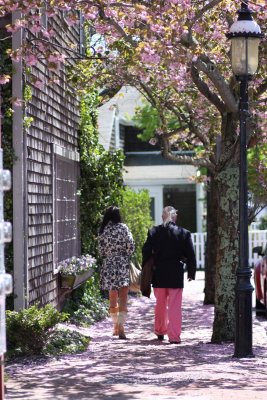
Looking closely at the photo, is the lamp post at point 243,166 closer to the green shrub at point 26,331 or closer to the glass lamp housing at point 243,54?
the glass lamp housing at point 243,54

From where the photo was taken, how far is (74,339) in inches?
516

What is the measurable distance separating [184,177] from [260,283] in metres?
17.8

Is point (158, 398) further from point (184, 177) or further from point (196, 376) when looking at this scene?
point (184, 177)

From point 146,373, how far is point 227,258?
3279 mm

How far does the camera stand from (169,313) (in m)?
14.0

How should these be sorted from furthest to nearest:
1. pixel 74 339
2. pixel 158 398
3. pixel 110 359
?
pixel 74 339 → pixel 110 359 → pixel 158 398

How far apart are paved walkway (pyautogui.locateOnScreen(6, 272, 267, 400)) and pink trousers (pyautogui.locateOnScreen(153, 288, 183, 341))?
19 cm

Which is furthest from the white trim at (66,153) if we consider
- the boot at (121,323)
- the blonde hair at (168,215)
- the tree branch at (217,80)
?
the tree branch at (217,80)

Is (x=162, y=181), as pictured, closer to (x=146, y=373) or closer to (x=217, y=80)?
(x=217, y=80)

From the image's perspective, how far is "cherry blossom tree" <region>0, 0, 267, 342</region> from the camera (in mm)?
11773

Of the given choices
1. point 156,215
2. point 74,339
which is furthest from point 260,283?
point 156,215

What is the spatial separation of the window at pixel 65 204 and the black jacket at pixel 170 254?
1.83 m

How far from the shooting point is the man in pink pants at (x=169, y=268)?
1404 centimetres

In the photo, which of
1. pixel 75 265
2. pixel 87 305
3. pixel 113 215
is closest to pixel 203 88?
pixel 113 215
